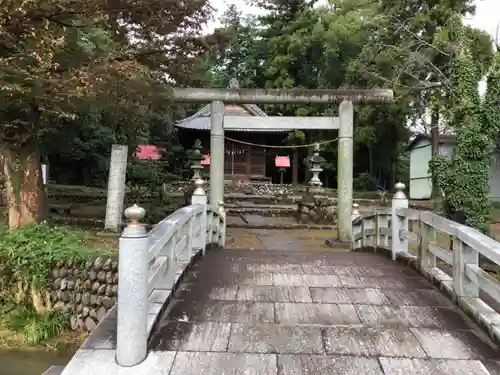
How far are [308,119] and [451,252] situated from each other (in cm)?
649

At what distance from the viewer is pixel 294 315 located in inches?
166

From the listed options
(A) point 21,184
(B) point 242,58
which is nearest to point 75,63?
(A) point 21,184

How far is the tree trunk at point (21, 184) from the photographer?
28.7ft

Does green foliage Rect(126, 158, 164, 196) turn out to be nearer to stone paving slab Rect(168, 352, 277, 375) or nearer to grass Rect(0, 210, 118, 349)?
grass Rect(0, 210, 118, 349)

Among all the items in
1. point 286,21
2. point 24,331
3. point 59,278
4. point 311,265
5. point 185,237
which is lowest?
point 24,331

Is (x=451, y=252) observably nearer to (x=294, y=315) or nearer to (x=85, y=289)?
(x=294, y=315)

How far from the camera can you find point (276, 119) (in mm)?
10758

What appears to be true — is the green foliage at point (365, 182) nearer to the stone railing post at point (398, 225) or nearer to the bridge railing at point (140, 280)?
the stone railing post at point (398, 225)

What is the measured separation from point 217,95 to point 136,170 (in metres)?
8.87

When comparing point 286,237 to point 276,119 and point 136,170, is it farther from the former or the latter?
point 136,170

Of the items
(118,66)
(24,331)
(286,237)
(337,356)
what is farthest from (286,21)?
(337,356)

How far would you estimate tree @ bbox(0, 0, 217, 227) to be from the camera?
671cm

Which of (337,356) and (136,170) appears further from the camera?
(136,170)

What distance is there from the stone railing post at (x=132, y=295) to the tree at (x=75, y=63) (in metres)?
4.28
